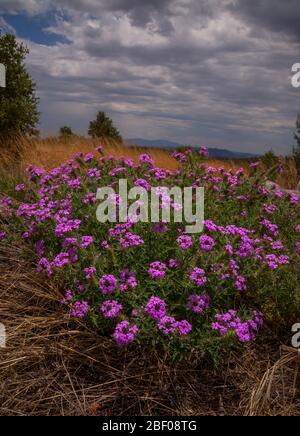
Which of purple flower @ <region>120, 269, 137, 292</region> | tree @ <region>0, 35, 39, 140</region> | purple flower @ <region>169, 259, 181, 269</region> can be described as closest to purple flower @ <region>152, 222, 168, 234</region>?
purple flower @ <region>169, 259, 181, 269</region>

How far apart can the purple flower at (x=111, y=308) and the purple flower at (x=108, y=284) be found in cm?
8

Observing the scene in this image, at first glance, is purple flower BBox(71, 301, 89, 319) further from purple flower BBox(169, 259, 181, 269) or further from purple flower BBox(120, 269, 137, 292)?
purple flower BBox(169, 259, 181, 269)

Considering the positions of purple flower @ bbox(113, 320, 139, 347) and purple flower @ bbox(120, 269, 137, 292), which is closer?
purple flower @ bbox(113, 320, 139, 347)

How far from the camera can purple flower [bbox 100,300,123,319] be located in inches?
123

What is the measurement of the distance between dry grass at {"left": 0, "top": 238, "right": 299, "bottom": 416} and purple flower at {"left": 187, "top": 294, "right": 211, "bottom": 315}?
50 cm

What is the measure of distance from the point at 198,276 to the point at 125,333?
670 millimetres

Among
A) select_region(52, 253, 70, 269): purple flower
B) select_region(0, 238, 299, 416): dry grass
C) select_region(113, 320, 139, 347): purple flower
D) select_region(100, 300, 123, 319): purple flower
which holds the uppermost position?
select_region(52, 253, 70, 269): purple flower

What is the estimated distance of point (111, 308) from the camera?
10.6ft

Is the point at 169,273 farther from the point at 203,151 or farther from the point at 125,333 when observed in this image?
the point at 203,151

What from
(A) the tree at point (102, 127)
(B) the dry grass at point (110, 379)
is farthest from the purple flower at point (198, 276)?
(A) the tree at point (102, 127)

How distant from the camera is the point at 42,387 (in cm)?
337

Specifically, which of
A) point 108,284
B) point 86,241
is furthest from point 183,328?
point 86,241
